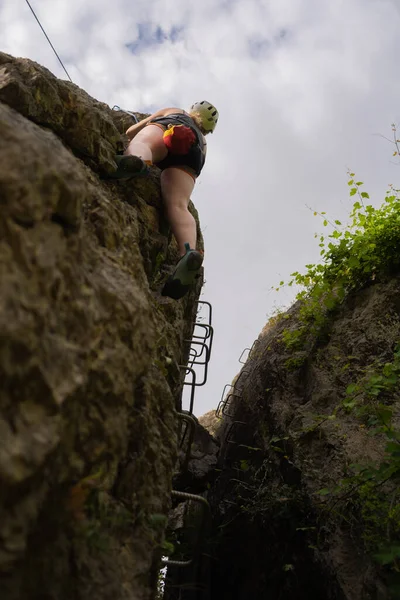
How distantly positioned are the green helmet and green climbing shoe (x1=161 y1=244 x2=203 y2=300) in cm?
162

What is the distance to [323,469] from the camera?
11.7 ft

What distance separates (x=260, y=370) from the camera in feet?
19.0

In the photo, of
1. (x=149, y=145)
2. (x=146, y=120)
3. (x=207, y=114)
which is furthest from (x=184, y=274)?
(x=207, y=114)

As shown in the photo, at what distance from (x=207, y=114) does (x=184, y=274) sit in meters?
2.00

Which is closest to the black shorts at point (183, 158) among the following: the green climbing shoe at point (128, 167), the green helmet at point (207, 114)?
the green helmet at point (207, 114)

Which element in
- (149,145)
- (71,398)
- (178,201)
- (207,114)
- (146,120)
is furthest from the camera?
(207,114)

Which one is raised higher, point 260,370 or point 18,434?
point 260,370

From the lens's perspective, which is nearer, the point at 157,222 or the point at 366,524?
the point at 366,524

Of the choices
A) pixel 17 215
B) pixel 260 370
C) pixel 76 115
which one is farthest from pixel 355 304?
pixel 17 215

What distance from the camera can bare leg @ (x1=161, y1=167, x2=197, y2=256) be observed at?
3451mm

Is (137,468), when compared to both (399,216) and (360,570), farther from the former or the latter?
(399,216)

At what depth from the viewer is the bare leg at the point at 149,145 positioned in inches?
133

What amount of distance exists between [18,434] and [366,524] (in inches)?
102

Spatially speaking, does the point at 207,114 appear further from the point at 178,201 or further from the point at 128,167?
the point at 128,167
